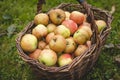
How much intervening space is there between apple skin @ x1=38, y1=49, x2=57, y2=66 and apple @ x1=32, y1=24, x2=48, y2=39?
28cm

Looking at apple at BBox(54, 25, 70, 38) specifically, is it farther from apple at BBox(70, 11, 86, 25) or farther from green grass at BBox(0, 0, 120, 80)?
green grass at BBox(0, 0, 120, 80)

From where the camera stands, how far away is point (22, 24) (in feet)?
13.4

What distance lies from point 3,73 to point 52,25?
79 cm

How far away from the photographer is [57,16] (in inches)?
126

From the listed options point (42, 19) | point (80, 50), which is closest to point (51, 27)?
point (42, 19)

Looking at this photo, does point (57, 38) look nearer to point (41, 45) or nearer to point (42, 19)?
point (41, 45)

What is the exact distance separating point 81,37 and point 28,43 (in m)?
0.51

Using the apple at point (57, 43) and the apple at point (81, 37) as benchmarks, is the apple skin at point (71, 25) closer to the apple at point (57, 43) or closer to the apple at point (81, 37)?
the apple at point (81, 37)

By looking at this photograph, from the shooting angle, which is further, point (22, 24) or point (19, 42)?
point (22, 24)

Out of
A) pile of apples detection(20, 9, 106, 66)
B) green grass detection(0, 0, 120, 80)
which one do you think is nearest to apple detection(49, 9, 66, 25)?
pile of apples detection(20, 9, 106, 66)

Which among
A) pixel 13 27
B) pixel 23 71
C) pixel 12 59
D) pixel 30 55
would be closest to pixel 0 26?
pixel 13 27

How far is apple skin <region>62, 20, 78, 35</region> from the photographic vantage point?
10.2 feet

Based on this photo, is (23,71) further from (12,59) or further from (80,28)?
(80,28)

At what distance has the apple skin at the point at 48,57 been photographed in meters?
2.82
